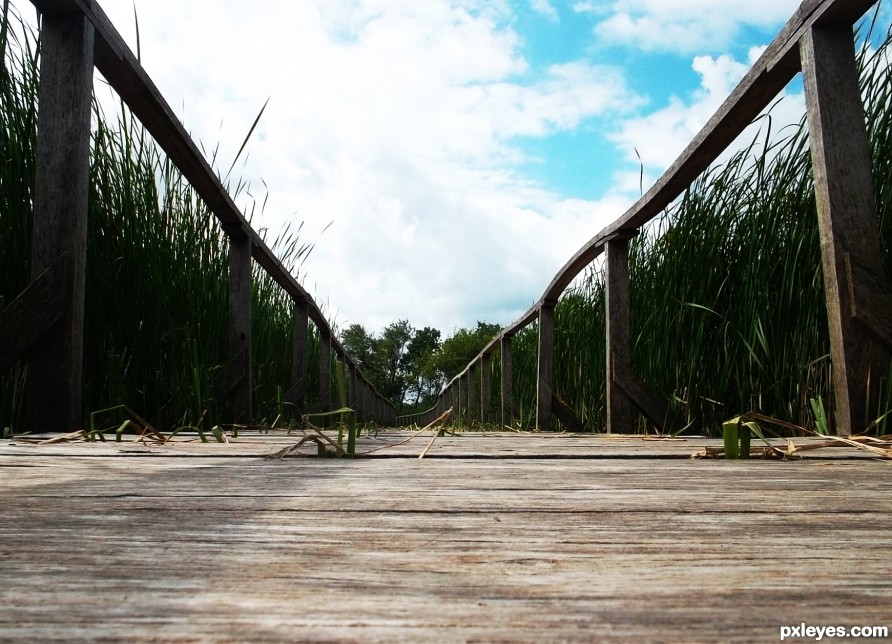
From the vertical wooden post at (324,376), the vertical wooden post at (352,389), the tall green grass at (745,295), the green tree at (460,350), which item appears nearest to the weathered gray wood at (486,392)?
the vertical wooden post at (352,389)

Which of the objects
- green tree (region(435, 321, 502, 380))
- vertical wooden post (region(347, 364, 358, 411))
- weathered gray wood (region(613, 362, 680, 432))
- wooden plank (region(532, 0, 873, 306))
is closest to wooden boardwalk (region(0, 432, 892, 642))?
wooden plank (region(532, 0, 873, 306))

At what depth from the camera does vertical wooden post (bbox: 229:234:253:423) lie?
3518 mm

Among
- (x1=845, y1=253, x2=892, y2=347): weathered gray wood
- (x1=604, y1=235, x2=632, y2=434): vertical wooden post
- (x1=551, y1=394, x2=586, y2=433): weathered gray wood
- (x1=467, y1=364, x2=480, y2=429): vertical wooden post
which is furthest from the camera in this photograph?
(x1=467, y1=364, x2=480, y2=429): vertical wooden post

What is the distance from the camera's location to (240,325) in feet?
11.6

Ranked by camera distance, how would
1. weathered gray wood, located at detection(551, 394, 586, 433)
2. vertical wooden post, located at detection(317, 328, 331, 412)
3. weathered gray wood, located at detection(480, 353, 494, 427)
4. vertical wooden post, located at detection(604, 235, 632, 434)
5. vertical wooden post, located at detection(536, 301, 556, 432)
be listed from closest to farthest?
vertical wooden post, located at detection(604, 235, 632, 434) < weathered gray wood, located at detection(551, 394, 586, 433) < vertical wooden post, located at detection(536, 301, 556, 432) < vertical wooden post, located at detection(317, 328, 331, 412) < weathered gray wood, located at detection(480, 353, 494, 427)

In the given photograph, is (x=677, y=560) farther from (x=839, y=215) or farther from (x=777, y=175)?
(x=777, y=175)

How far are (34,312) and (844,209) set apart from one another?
79.5 inches

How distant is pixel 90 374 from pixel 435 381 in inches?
1159

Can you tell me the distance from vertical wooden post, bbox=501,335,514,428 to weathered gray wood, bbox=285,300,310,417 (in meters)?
1.91

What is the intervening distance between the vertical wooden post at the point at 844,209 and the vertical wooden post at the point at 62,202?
1.91 metres

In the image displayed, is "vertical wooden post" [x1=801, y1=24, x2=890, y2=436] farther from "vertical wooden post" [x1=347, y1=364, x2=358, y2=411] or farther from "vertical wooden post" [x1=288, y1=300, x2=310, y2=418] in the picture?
"vertical wooden post" [x1=347, y1=364, x2=358, y2=411]

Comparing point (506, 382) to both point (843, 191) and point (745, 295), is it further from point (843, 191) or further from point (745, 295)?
point (843, 191)

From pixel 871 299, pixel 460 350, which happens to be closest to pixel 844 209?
pixel 871 299

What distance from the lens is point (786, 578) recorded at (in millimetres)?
490
